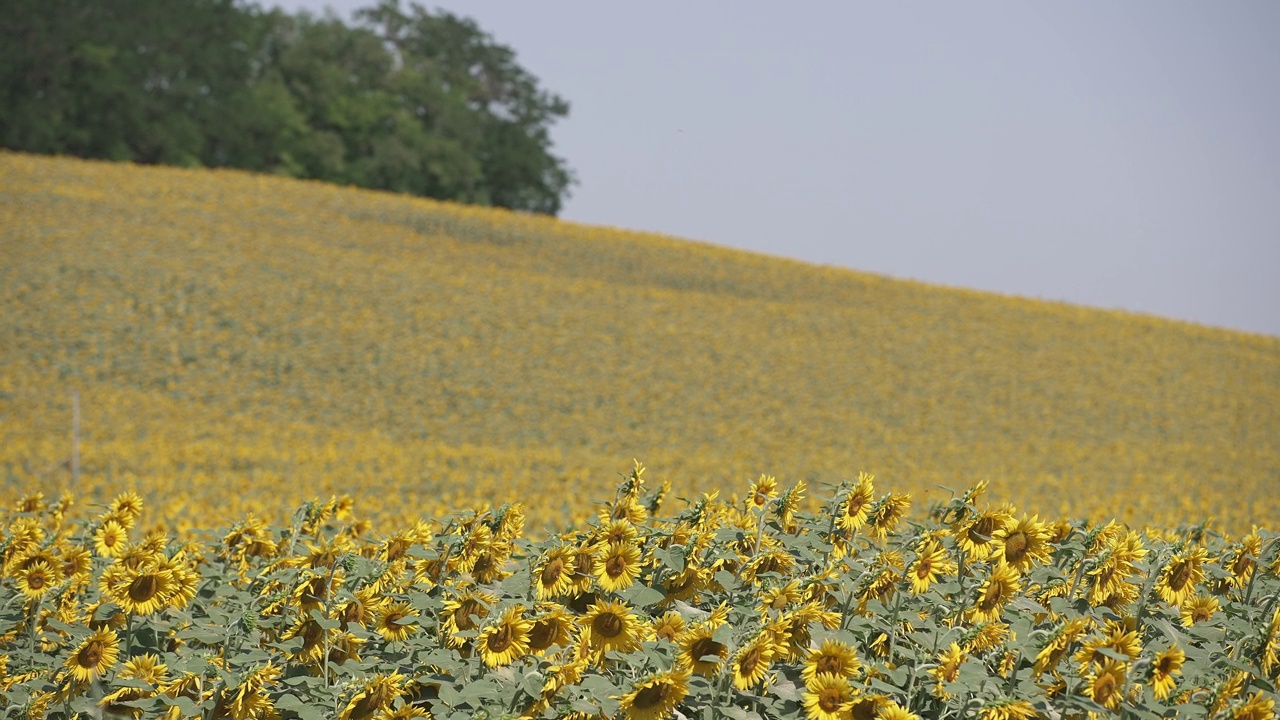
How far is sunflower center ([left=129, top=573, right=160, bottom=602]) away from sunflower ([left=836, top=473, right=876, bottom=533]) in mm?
1817

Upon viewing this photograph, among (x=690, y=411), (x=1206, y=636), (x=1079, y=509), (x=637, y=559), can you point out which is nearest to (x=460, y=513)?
(x=637, y=559)

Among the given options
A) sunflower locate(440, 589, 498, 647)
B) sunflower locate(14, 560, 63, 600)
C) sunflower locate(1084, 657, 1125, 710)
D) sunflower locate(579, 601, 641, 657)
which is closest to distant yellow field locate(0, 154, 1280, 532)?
sunflower locate(14, 560, 63, 600)

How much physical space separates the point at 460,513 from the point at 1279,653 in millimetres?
2066

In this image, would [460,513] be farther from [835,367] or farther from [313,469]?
[835,367]

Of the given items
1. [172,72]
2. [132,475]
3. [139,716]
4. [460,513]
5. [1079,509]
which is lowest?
[132,475]

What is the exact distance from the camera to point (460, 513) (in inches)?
118

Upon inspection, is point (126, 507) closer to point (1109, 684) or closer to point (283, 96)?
point (1109, 684)

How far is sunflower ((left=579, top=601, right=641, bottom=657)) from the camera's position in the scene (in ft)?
8.02

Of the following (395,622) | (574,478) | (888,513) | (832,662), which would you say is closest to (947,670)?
(832,662)

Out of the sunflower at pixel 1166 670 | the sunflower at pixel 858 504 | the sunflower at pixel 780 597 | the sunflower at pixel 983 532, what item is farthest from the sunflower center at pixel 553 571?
the sunflower at pixel 1166 670

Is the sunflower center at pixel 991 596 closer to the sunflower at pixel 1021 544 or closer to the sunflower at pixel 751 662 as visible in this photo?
the sunflower at pixel 1021 544

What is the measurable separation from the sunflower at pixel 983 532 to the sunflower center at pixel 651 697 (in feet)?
2.90

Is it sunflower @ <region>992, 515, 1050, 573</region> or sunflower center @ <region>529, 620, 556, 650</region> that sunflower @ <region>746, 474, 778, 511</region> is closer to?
sunflower @ <region>992, 515, 1050, 573</region>

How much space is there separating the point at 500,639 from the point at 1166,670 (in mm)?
1443
